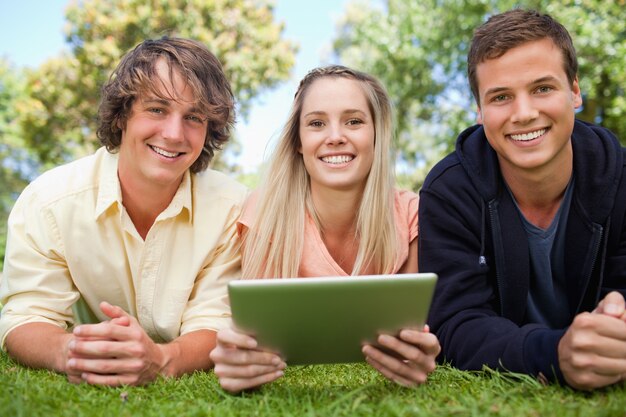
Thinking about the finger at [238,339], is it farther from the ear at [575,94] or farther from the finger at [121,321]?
the ear at [575,94]

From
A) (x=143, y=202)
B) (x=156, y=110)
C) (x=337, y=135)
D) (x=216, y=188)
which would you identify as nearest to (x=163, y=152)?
(x=156, y=110)

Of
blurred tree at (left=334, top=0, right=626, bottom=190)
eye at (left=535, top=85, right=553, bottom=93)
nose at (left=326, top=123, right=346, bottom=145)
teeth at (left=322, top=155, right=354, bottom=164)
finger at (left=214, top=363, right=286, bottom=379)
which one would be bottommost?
finger at (left=214, top=363, right=286, bottom=379)

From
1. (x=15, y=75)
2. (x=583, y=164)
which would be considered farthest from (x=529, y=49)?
(x=15, y=75)

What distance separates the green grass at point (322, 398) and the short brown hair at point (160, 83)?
1660mm

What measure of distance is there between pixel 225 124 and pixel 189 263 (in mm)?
987

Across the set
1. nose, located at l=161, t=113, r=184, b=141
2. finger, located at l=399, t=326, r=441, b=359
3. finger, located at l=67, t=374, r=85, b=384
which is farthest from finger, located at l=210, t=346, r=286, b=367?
nose, located at l=161, t=113, r=184, b=141

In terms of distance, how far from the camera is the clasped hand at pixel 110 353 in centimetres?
279

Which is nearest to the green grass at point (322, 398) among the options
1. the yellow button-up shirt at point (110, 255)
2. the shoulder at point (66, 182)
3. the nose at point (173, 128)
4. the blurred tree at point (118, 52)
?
the yellow button-up shirt at point (110, 255)

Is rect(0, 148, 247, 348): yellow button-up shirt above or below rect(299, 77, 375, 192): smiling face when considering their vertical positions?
below

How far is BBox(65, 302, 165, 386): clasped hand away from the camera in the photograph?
2.79 metres

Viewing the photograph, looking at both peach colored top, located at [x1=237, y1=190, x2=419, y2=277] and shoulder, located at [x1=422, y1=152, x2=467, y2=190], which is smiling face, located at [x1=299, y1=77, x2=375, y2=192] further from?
shoulder, located at [x1=422, y1=152, x2=467, y2=190]

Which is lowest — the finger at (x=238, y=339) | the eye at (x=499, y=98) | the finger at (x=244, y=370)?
the finger at (x=244, y=370)

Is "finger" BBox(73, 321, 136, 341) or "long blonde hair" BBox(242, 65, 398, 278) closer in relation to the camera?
"finger" BBox(73, 321, 136, 341)

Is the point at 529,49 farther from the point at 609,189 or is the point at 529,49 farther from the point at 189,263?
the point at 189,263
